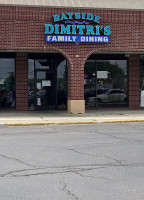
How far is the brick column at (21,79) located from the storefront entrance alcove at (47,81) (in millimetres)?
450

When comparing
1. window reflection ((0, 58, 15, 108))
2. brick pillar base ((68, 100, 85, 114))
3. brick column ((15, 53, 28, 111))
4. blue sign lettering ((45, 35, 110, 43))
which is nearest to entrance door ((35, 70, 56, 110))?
brick column ((15, 53, 28, 111))

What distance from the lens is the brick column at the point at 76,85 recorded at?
21.0m

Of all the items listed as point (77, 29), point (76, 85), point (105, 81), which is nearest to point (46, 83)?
point (76, 85)

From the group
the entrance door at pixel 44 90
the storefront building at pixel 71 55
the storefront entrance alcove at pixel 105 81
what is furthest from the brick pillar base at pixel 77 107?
the entrance door at pixel 44 90

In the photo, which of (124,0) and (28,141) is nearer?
(28,141)

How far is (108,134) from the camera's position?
1355 centimetres

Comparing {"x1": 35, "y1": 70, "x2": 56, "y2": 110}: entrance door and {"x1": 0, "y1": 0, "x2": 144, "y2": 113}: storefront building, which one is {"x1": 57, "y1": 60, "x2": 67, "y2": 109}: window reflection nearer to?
{"x1": 0, "y1": 0, "x2": 144, "y2": 113}: storefront building

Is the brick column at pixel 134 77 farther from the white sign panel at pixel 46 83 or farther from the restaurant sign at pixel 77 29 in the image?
the white sign panel at pixel 46 83

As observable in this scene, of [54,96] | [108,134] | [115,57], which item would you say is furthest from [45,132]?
[115,57]

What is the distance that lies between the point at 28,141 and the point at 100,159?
3235 mm

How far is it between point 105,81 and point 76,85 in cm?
356

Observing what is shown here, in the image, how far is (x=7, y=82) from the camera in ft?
76.3

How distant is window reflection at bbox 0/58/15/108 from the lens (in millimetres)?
23172

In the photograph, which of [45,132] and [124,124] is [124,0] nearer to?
[124,124]
